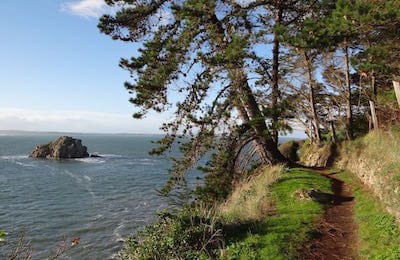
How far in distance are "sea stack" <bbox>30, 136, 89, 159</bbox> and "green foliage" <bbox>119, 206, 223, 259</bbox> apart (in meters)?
Result: 71.8

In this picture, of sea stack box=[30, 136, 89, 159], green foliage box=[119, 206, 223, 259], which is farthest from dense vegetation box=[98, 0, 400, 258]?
sea stack box=[30, 136, 89, 159]

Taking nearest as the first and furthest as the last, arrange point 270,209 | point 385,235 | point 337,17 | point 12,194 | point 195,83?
point 385,235 < point 337,17 < point 270,209 < point 195,83 < point 12,194

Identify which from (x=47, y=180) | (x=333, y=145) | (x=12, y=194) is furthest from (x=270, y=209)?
(x=47, y=180)

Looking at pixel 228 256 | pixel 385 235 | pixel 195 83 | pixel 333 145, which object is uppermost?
pixel 195 83

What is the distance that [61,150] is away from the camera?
77.8 meters

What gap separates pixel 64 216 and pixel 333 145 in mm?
19822

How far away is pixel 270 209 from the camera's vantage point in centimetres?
1198

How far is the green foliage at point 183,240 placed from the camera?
9188 millimetres

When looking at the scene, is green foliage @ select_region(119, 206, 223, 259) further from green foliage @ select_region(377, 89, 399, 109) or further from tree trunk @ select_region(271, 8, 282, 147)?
green foliage @ select_region(377, 89, 399, 109)

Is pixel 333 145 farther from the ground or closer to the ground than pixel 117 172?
farther from the ground

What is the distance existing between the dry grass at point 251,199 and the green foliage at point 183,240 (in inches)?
36.9

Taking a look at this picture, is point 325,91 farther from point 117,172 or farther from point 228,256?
point 117,172

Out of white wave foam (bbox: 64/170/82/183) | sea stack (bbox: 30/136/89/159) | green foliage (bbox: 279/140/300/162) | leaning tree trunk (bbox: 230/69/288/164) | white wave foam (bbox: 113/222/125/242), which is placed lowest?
white wave foam (bbox: 113/222/125/242)

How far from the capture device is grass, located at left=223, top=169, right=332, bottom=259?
342 inches
